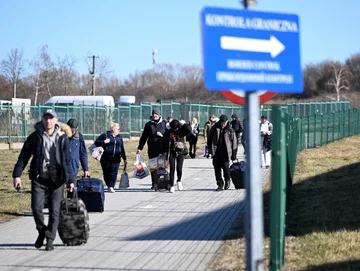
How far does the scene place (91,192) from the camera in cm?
1356

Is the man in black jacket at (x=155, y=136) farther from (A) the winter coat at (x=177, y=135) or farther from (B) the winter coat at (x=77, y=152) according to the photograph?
(B) the winter coat at (x=77, y=152)

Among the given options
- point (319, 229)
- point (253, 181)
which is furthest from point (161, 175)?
point (253, 181)

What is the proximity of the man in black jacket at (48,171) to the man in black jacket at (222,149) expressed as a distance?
814 centimetres

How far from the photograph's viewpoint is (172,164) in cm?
1739

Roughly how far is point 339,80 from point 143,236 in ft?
370

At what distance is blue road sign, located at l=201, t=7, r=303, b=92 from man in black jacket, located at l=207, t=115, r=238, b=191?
40.7 ft

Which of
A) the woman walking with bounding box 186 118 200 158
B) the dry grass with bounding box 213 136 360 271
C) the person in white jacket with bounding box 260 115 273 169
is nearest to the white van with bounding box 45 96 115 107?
the woman walking with bounding box 186 118 200 158

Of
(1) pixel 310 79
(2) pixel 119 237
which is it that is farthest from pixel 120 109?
(1) pixel 310 79

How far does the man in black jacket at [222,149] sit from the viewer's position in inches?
702

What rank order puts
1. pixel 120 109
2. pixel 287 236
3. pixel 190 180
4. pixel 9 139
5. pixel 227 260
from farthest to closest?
pixel 120 109, pixel 9 139, pixel 190 180, pixel 287 236, pixel 227 260

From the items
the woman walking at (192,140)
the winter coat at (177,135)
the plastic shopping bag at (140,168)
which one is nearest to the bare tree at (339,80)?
the woman walking at (192,140)

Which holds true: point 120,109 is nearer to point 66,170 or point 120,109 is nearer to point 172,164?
point 172,164

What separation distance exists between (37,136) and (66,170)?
585 millimetres

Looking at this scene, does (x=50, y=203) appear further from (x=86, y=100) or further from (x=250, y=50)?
(x=86, y=100)
